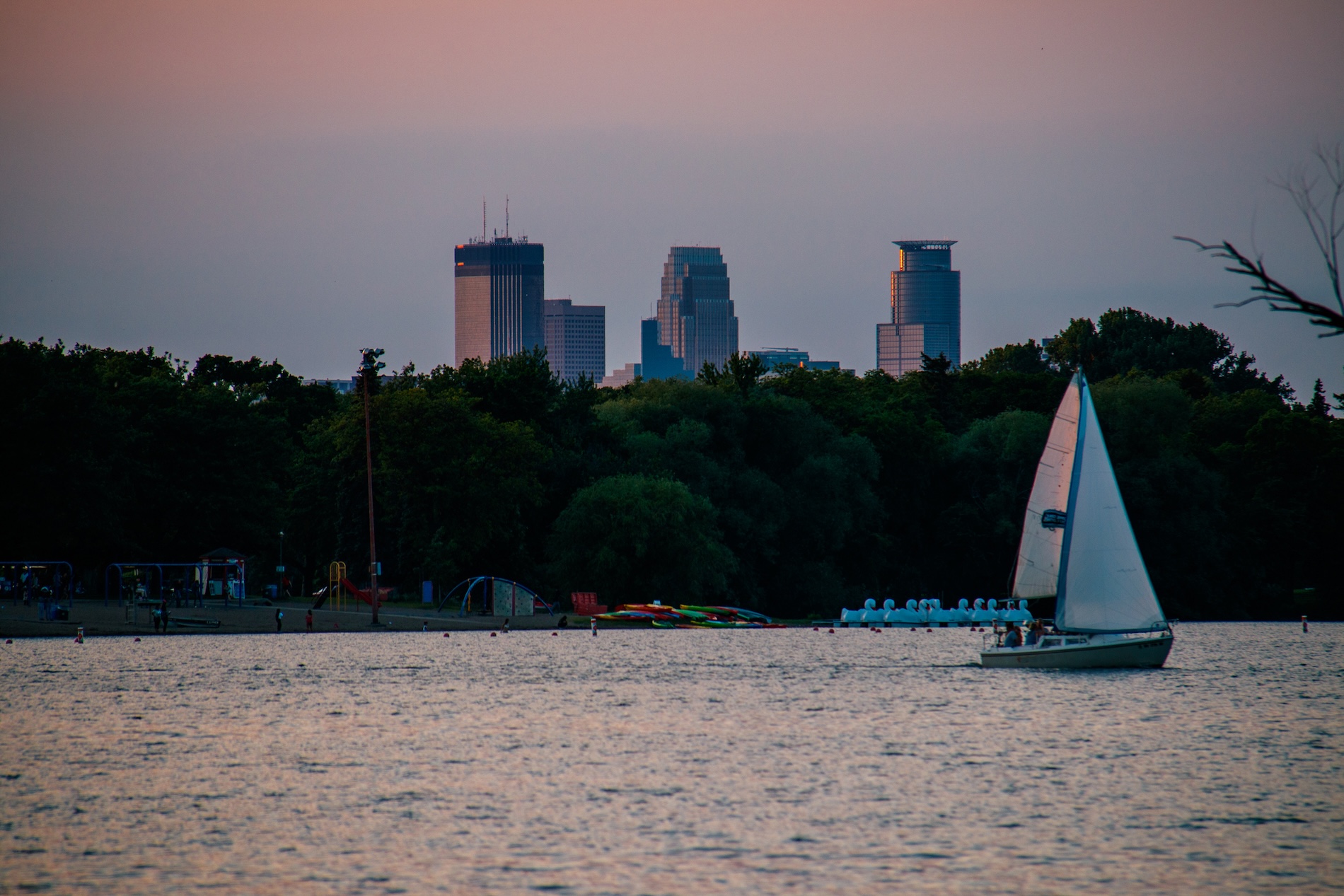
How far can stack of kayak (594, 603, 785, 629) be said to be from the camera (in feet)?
285

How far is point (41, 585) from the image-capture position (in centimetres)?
9312

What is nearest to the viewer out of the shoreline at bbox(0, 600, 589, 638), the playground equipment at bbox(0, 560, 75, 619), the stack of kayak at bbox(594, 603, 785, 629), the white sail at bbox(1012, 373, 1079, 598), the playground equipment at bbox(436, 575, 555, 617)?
the white sail at bbox(1012, 373, 1079, 598)

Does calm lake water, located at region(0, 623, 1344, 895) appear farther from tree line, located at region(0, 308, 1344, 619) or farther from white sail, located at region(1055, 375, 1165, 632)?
tree line, located at region(0, 308, 1344, 619)

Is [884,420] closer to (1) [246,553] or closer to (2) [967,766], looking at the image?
(1) [246,553]

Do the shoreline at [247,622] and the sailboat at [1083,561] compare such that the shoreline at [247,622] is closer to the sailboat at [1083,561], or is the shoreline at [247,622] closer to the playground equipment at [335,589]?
the playground equipment at [335,589]

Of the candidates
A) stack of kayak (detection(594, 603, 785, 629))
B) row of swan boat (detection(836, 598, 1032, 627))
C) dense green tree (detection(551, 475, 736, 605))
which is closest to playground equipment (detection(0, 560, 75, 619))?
dense green tree (detection(551, 475, 736, 605))

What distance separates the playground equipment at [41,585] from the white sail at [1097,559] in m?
49.9

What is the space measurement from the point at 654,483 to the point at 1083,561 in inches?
1620

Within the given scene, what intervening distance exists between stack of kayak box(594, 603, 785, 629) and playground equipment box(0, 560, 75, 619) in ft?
92.0

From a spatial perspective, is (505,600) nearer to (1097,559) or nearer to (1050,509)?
(1050,509)

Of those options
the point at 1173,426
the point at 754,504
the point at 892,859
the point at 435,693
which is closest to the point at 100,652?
the point at 435,693

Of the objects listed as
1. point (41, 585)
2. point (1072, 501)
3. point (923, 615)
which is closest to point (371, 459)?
point (41, 585)

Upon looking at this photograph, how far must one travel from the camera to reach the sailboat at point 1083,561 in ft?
172

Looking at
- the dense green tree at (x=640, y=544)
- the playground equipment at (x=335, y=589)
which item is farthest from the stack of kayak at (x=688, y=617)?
the playground equipment at (x=335, y=589)
